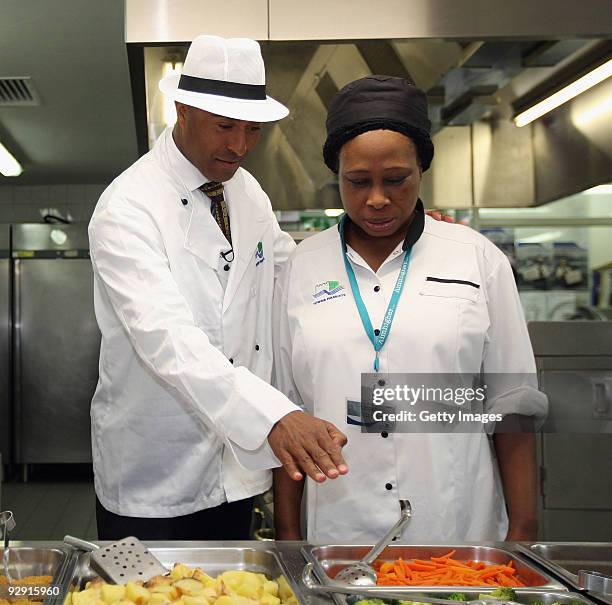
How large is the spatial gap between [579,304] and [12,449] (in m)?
4.43

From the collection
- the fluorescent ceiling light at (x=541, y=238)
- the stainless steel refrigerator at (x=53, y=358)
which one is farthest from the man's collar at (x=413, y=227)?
the stainless steel refrigerator at (x=53, y=358)

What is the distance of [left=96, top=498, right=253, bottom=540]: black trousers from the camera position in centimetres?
172

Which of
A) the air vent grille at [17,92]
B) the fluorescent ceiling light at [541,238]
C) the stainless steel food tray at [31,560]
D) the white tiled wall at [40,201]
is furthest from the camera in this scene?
the white tiled wall at [40,201]

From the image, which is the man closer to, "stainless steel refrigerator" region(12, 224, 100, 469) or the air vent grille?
the air vent grille

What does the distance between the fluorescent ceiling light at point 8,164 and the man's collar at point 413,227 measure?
5.35 m

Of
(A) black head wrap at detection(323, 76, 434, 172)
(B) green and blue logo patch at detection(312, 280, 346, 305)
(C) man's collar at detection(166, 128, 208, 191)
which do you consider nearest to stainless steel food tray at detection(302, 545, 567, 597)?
(B) green and blue logo patch at detection(312, 280, 346, 305)

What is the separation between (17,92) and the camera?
5301 mm

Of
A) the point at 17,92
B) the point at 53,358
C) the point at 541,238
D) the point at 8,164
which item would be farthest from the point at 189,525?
the point at 8,164

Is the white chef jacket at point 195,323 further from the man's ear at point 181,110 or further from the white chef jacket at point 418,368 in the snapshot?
the white chef jacket at point 418,368

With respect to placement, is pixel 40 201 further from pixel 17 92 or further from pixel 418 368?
pixel 418 368

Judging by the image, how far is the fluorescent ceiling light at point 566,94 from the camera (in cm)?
270

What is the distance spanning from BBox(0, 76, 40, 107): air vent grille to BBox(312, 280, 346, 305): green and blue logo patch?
4000mm

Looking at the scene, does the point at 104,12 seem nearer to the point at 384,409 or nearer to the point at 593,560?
the point at 384,409

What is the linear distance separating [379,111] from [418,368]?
1.56 ft
